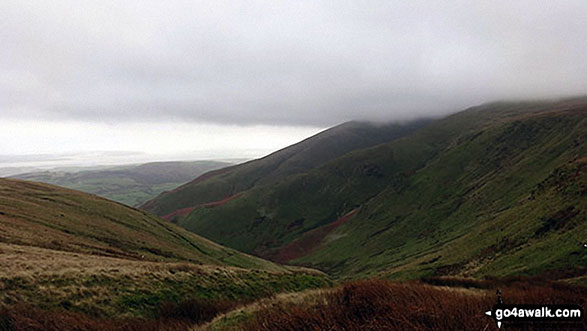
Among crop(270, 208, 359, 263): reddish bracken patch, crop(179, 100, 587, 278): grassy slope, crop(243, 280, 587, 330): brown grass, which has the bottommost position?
crop(270, 208, 359, 263): reddish bracken patch

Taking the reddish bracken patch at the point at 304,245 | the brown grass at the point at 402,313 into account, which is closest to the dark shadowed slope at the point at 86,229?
the brown grass at the point at 402,313

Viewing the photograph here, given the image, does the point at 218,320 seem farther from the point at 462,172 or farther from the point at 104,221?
the point at 462,172

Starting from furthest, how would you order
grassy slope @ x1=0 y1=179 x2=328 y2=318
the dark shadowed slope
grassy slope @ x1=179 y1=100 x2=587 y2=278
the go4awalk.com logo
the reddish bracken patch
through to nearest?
the reddish bracken patch → grassy slope @ x1=179 y1=100 x2=587 y2=278 → the dark shadowed slope → grassy slope @ x1=0 y1=179 x2=328 y2=318 → the go4awalk.com logo

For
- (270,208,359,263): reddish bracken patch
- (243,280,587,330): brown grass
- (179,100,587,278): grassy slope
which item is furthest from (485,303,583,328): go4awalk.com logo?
(270,208,359,263): reddish bracken patch

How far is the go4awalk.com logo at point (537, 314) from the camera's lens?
4676 millimetres

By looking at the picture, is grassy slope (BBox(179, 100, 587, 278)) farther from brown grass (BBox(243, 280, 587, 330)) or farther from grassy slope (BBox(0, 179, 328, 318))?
brown grass (BBox(243, 280, 587, 330))

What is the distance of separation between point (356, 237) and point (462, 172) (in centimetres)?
6650

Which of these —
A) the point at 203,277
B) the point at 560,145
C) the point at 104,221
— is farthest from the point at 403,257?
the point at 203,277

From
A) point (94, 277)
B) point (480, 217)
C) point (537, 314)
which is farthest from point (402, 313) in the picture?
point (480, 217)

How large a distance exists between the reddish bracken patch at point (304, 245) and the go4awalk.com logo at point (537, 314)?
6466 inches

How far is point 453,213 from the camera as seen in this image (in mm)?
125250

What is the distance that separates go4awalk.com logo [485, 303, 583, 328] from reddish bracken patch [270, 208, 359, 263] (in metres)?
164

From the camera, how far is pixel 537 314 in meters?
4.78

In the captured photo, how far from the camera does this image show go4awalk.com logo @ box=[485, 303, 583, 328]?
15.3 ft
